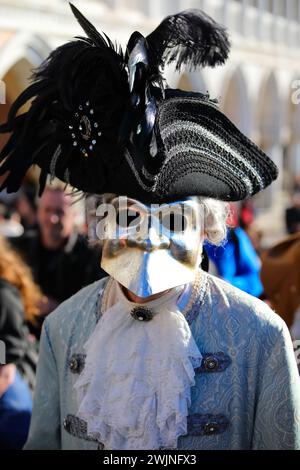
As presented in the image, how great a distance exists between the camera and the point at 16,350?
263 cm

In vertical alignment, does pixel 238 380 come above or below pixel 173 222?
below

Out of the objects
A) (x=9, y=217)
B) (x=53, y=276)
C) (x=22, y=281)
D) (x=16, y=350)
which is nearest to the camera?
(x=16, y=350)

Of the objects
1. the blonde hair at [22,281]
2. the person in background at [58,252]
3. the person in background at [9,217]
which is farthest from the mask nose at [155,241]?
the person in background at [9,217]

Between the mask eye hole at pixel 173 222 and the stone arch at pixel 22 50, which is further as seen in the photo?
the stone arch at pixel 22 50

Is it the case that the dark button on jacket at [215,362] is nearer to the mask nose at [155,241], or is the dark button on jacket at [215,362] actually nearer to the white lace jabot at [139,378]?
the white lace jabot at [139,378]

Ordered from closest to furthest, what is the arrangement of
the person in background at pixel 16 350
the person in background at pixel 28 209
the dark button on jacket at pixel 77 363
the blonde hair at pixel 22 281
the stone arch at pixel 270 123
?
the dark button on jacket at pixel 77 363, the person in background at pixel 16 350, the blonde hair at pixel 22 281, the person in background at pixel 28 209, the stone arch at pixel 270 123

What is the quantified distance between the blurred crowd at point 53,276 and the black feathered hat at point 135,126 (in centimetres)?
18

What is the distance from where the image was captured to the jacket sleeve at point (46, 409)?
185 cm

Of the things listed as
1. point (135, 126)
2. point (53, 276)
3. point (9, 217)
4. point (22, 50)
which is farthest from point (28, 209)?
point (22, 50)

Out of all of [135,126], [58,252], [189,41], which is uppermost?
[189,41]

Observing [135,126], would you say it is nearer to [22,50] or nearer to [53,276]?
[53,276]

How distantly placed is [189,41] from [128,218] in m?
0.43

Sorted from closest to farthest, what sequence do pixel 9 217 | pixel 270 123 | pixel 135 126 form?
1. pixel 135 126
2. pixel 9 217
3. pixel 270 123
